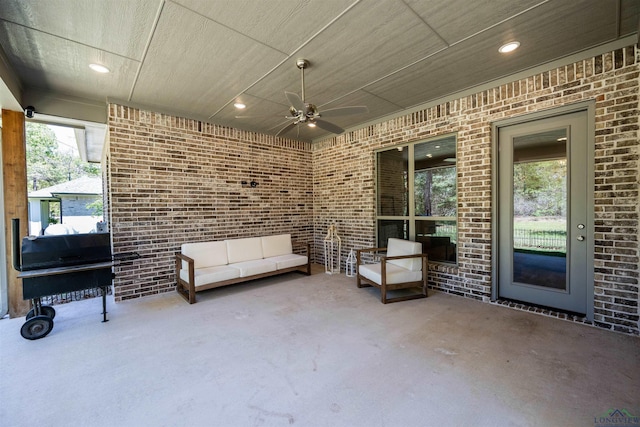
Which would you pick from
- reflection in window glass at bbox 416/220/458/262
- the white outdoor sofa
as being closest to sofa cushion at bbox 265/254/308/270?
the white outdoor sofa

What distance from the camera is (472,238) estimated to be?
3.87m

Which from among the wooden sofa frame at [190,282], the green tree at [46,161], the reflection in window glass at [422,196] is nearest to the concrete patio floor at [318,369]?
the wooden sofa frame at [190,282]

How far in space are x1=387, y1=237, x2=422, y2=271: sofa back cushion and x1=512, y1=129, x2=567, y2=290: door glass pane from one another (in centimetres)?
126

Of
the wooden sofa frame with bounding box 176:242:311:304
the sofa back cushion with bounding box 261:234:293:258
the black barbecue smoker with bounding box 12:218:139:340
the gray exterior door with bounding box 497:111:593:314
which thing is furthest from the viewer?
the sofa back cushion with bounding box 261:234:293:258

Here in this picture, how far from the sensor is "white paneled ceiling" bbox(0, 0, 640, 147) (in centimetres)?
223

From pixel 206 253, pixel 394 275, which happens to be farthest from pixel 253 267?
pixel 394 275

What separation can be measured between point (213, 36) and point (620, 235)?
15.2ft

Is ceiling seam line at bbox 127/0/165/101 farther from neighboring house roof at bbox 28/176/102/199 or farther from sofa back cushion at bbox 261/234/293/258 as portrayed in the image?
neighboring house roof at bbox 28/176/102/199

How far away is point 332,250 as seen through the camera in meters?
5.71

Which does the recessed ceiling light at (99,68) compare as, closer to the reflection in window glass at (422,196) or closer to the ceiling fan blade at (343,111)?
the ceiling fan blade at (343,111)

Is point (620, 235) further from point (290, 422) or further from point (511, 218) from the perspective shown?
point (290, 422)

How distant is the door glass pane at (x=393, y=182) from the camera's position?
189 inches

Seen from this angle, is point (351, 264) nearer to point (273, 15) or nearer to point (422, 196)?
point (422, 196)

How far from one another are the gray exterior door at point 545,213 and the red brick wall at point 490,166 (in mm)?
189
